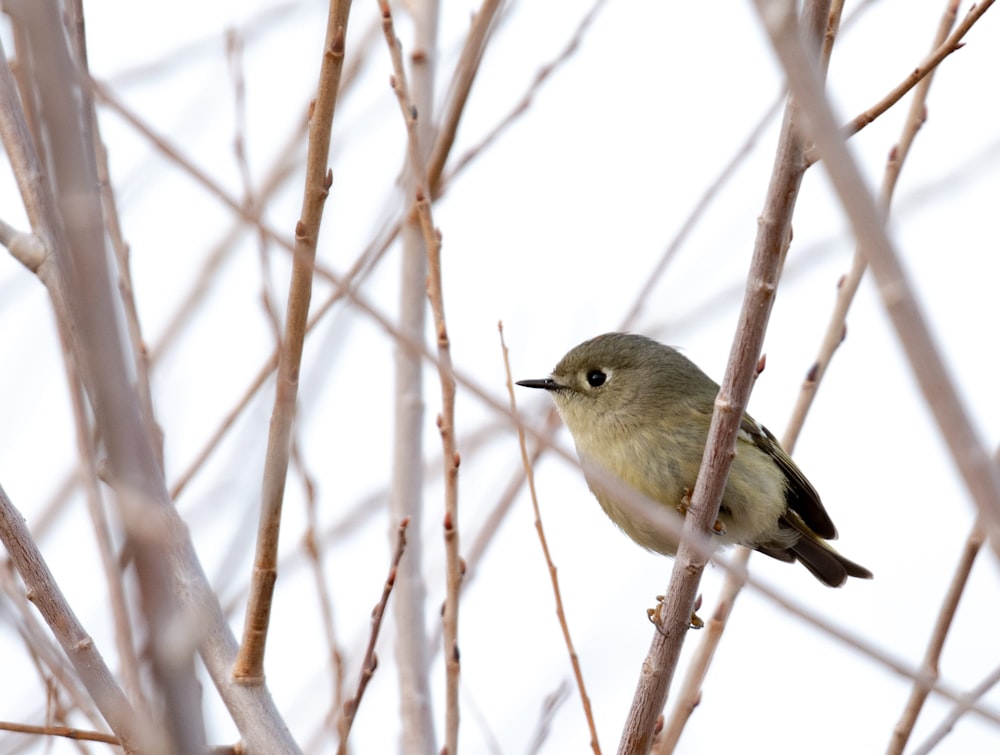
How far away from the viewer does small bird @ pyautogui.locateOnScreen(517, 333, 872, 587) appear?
2914mm

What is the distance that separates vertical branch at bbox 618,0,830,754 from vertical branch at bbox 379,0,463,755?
327 mm

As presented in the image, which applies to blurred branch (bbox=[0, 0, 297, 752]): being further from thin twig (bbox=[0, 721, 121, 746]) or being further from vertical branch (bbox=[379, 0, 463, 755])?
vertical branch (bbox=[379, 0, 463, 755])

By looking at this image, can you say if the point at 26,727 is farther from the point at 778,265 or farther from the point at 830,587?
the point at 830,587

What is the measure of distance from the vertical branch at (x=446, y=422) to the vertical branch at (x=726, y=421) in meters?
0.33

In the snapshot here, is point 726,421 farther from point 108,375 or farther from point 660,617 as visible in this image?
point 108,375

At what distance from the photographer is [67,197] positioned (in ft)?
2.68

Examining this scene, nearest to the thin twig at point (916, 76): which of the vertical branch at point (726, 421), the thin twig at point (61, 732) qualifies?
the vertical branch at point (726, 421)

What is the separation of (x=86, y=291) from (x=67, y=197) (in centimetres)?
9

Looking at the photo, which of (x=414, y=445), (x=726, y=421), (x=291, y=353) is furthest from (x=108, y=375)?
(x=414, y=445)

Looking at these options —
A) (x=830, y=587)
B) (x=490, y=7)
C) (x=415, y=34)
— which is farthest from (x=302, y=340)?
(x=830, y=587)

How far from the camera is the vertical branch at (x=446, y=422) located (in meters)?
2.04

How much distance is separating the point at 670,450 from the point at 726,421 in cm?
107

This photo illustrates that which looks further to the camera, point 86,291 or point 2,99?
point 2,99

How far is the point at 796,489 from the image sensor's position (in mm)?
3215
